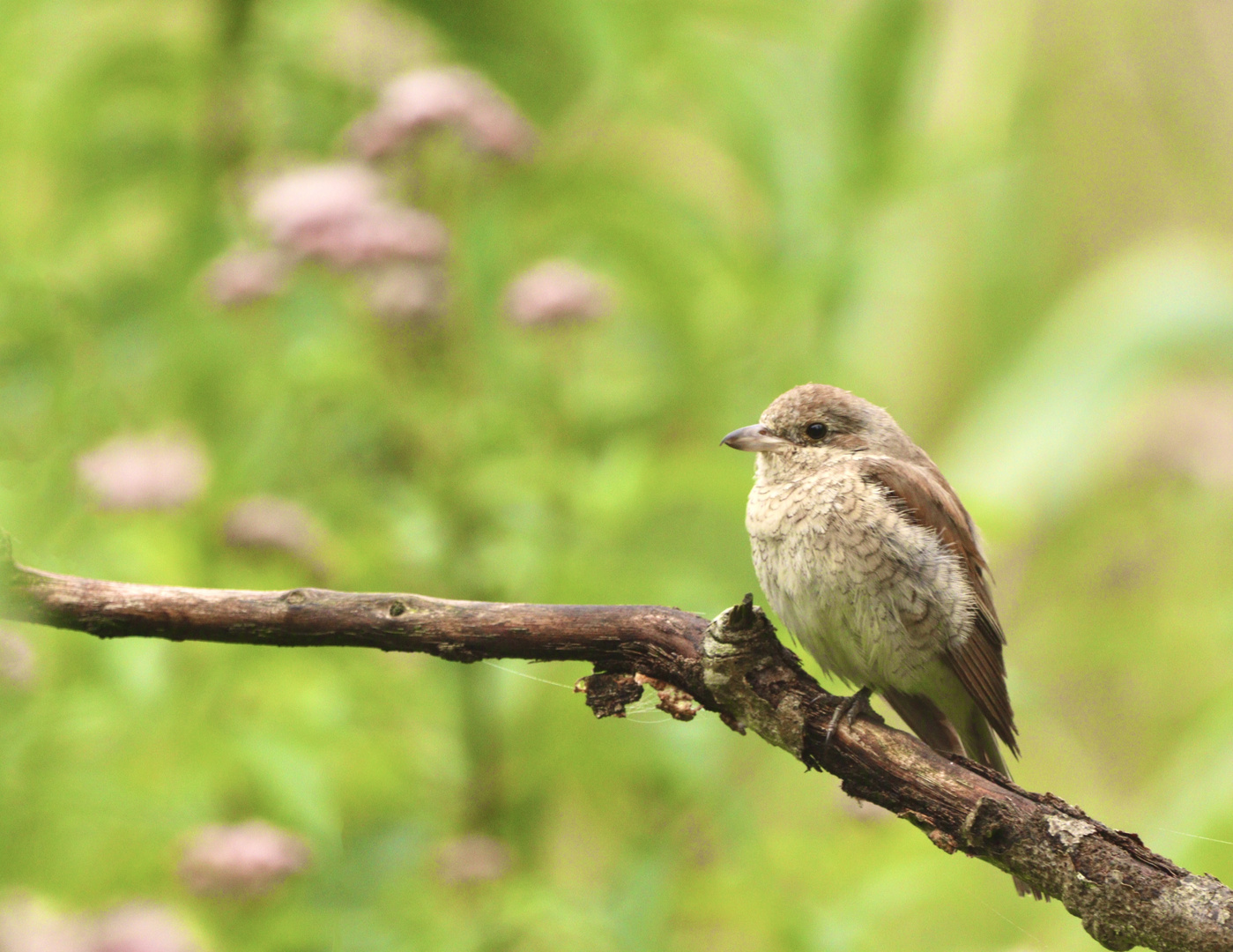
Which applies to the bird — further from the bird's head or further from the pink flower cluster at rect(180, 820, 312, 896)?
the pink flower cluster at rect(180, 820, 312, 896)

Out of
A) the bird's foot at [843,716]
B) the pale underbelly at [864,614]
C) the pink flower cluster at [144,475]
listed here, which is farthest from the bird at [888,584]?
the pink flower cluster at [144,475]

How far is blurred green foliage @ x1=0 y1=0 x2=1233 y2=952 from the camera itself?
2.60 meters

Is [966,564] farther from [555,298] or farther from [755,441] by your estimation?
[555,298]

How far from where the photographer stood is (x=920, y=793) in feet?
5.56

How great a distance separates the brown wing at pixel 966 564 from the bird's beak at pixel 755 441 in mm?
195

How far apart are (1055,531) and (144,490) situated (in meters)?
3.14

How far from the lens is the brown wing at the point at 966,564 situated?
7.78 ft

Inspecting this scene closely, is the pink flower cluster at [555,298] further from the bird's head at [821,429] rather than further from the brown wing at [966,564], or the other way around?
the brown wing at [966,564]

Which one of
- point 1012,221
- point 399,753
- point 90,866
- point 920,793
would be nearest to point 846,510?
point 920,793

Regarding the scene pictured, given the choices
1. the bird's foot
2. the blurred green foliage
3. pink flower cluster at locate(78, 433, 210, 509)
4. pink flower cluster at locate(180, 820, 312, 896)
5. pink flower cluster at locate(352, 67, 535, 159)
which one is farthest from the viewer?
pink flower cluster at locate(352, 67, 535, 159)

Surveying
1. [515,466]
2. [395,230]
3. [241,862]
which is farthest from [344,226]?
[241,862]

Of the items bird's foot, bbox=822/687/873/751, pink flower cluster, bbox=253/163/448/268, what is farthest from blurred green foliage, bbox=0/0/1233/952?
bird's foot, bbox=822/687/873/751

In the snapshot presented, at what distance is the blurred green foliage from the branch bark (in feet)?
1.50

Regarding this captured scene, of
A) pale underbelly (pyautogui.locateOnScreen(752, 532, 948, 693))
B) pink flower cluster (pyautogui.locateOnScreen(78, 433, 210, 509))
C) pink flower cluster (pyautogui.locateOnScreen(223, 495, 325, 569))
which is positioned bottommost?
pale underbelly (pyautogui.locateOnScreen(752, 532, 948, 693))
